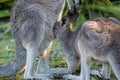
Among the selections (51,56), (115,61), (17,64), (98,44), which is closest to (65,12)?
(51,56)

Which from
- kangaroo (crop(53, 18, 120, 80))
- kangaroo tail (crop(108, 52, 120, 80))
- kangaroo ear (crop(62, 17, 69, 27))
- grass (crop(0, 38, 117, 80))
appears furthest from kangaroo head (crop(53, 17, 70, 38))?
kangaroo tail (crop(108, 52, 120, 80))

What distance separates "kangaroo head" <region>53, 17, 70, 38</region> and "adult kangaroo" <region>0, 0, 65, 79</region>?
6cm

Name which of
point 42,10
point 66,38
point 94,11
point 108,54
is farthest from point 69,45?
point 94,11

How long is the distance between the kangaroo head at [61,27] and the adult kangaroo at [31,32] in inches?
2.4

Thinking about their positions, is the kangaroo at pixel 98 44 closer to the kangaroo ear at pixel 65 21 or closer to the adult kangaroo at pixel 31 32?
the kangaroo ear at pixel 65 21

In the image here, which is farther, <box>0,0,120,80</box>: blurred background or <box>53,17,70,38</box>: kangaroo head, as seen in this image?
<box>0,0,120,80</box>: blurred background

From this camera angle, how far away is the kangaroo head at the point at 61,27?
Result: 20.1 feet

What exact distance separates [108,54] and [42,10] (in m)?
1.46

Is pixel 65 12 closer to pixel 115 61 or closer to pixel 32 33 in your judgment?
pixel 32 33

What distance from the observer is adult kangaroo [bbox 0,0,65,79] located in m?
5.89

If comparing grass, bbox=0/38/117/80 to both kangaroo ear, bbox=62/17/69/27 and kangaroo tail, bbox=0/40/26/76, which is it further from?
kangaroo ear, bbox=62/17/69/27

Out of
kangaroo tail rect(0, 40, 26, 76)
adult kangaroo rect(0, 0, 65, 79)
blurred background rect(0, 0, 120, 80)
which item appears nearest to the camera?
adult kangaroo rect(0, 0, 65, 79)

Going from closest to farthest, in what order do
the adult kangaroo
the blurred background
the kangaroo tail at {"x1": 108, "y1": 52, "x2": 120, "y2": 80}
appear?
the kangaroo tail at {"x1": 108, "y1": 52, "x2": 120, "y2": 80} → the adult kangaroo → the blurred background

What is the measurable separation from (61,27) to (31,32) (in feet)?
1.56
